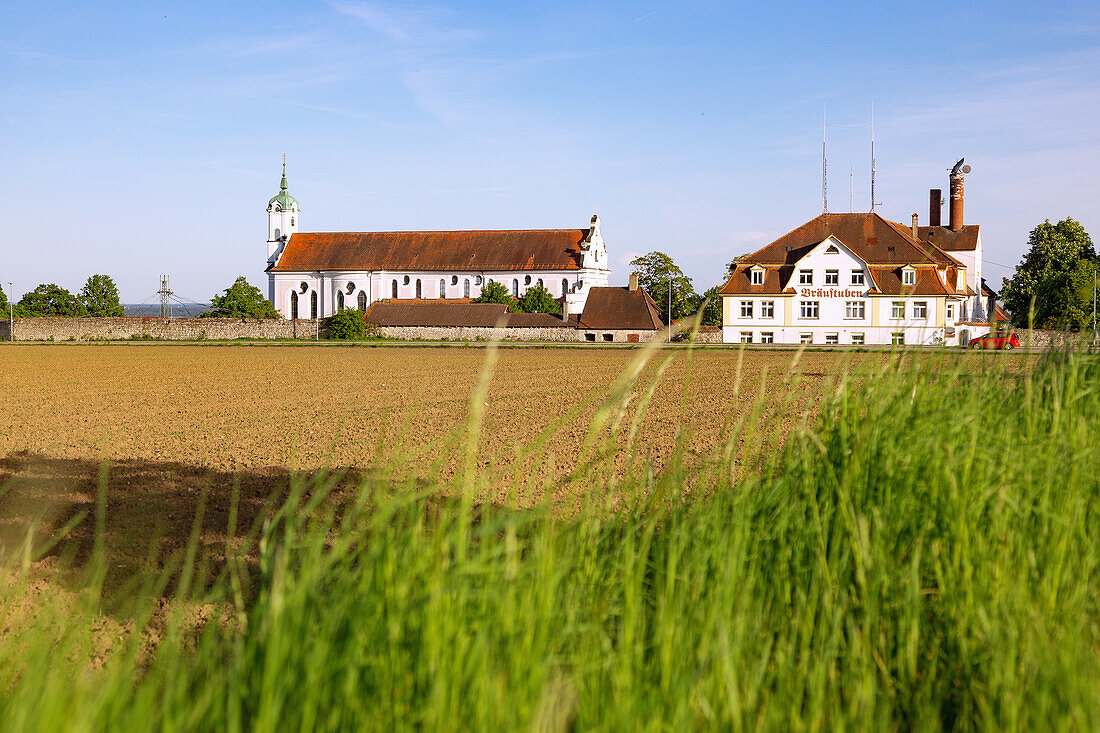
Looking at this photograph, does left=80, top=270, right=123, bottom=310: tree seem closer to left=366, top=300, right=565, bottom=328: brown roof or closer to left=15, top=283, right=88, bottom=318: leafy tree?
left=15, top=283, right=88, bottom=318: leafy tree

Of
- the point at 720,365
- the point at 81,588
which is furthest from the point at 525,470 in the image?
the point at 720,365

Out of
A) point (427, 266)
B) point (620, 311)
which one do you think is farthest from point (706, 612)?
point (427, 266)

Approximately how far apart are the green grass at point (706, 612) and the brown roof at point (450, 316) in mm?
74825

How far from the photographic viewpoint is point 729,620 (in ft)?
10.5

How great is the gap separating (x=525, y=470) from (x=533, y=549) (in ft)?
20.9

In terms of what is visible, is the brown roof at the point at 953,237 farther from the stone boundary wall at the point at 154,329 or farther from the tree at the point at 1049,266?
the stone boundary wall at the point at 154,329

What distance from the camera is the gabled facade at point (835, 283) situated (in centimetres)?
6462

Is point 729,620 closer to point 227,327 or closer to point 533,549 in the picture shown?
point 533,549

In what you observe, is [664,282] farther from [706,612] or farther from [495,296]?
[706,612]

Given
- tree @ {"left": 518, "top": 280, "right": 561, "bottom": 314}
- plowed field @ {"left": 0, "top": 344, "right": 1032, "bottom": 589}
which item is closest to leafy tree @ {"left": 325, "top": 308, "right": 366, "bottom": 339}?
tree @ {"left": 518, "top": 280, "right": 561, "bottom": 314}

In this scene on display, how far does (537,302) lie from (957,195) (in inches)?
1433

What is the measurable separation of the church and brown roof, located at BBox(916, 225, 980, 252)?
34.5 metres

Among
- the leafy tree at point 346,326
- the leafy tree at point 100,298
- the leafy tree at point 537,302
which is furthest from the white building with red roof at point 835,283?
the leafy tree at point 100,298

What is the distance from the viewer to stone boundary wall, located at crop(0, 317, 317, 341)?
7638cm
